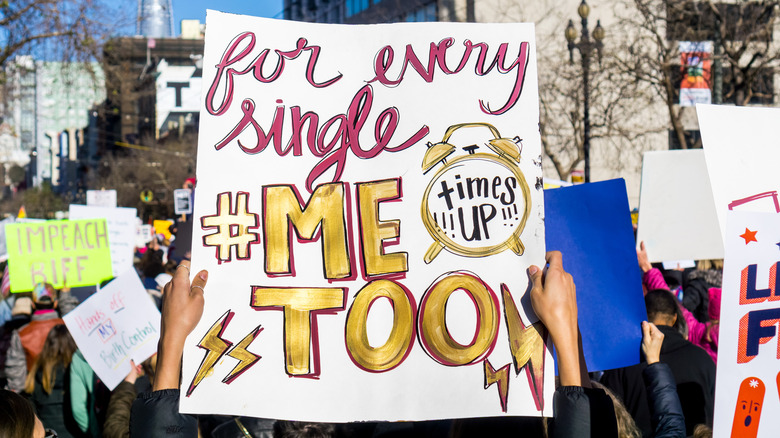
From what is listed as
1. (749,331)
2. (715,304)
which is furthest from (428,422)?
(715,304)

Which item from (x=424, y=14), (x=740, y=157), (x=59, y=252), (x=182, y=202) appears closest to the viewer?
(x=740, y=157)

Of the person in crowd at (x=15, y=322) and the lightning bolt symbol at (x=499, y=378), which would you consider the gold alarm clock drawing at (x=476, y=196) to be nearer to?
the lightning bolt symbol at (x=499, y=378)

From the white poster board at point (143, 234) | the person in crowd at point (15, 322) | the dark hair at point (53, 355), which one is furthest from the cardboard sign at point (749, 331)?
the white poster board at point (143, 234)

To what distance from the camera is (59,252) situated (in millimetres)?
8328

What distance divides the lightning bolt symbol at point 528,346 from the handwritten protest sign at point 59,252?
6.69 meters

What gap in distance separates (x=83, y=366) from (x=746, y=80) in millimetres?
12642

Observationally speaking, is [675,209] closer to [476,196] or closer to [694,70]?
[476,196]

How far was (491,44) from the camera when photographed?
2.81 m

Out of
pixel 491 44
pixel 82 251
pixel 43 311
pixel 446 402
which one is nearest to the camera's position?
pixel 446 402

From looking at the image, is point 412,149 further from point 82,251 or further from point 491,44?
point 82,251

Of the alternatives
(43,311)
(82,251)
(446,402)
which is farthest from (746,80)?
(446,402)

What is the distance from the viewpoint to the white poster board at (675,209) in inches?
192

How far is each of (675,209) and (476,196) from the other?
262 centimetres

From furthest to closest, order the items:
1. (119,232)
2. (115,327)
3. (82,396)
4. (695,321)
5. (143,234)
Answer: (143,234), (119,232), (695,321), (82,396), (115,327)
